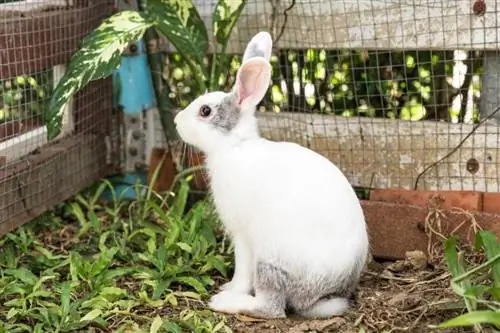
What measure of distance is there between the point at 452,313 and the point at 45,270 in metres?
1.80

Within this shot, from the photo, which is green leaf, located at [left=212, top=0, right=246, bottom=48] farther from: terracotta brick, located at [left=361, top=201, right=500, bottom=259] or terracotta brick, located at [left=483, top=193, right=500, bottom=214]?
terracotta brick, located at [left=483, top=193, right=500, bottom=214]

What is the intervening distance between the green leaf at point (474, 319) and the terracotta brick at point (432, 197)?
1.23 m

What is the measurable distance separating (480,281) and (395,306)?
0.35 m

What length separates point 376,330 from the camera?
3.28 m

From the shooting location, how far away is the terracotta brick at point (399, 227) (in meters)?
3.92

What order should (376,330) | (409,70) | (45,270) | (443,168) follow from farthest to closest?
(409,70) < (443,168) < (45,270) < (376,330)

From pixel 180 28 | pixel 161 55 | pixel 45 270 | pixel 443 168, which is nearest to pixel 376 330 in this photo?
pixel 443 168

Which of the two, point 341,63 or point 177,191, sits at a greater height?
point 341,63

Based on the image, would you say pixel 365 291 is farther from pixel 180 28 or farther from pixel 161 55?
pixel 161 55

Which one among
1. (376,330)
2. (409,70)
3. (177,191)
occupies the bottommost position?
(376,330)

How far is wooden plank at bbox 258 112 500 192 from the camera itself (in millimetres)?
4035

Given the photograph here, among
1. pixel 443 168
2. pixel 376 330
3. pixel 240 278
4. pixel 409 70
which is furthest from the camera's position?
pixel 409 70

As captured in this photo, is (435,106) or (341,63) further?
(341,63)

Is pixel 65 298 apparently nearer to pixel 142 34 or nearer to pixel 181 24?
pixel 142 34
